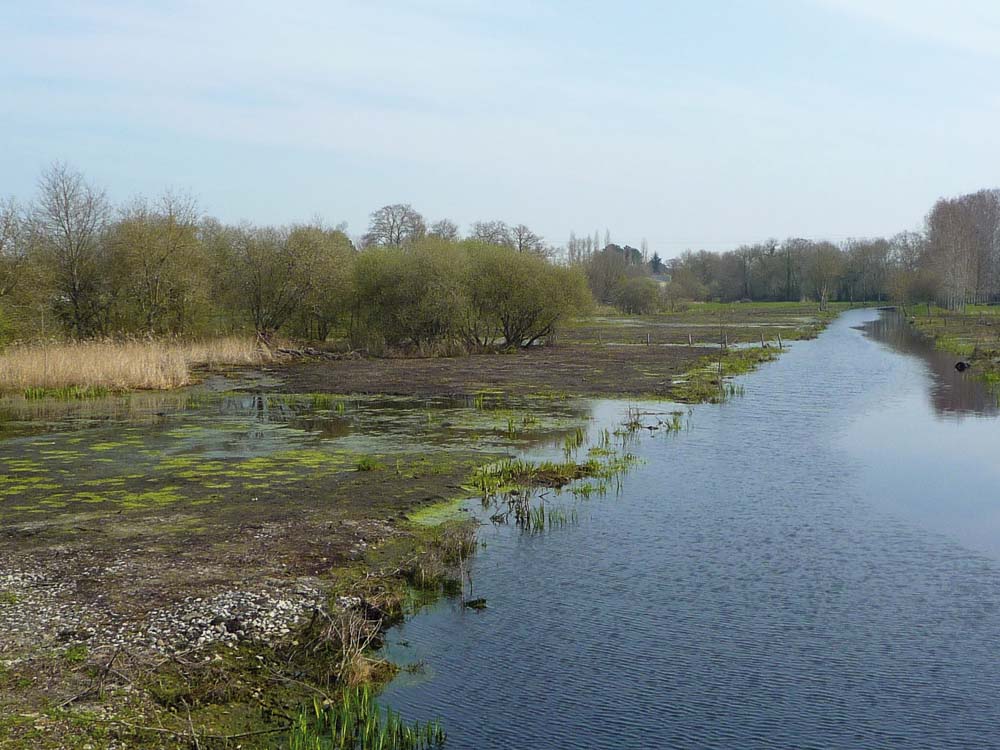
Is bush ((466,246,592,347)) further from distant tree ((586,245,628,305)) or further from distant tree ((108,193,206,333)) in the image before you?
distant tree ((586,245,628,305))

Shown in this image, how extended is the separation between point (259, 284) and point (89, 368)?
13.9m

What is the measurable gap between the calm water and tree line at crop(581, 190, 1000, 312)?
2659 inches

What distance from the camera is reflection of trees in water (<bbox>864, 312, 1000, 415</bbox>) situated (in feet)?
78.5

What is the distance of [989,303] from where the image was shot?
87.6 meters

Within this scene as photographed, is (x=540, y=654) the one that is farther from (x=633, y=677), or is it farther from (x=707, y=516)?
(x=707, y=516)

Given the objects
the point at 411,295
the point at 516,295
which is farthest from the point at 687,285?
the point at 411,295

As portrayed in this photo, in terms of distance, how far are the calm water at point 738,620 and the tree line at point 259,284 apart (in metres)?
23.7

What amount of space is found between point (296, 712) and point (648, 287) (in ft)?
308

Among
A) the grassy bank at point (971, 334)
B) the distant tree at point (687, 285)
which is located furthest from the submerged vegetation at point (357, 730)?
the distant tree at point (687, 285)

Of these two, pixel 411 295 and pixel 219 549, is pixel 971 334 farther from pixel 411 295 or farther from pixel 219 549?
pixel 219 549

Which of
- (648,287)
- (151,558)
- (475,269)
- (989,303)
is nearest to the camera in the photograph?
(151,558)

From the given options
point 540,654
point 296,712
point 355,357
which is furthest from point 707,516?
point 355,357

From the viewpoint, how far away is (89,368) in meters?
27.1

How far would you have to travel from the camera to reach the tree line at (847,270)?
7769 centimetres
